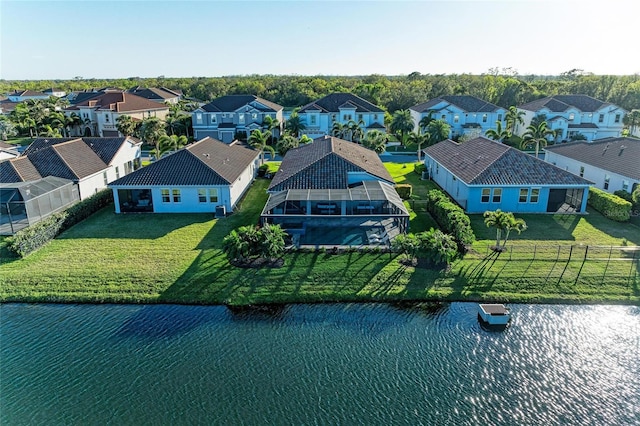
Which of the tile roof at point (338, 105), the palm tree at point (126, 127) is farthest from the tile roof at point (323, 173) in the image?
the palm tree at point (126, 127)

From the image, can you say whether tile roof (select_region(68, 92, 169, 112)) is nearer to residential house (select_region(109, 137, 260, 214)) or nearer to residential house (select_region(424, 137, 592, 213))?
residential house (select_region(109, 137, 260, 214))

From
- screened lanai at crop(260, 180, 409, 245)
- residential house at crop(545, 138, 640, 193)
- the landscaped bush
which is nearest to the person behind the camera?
screened lanai at crop(260, 180, 409, 245)

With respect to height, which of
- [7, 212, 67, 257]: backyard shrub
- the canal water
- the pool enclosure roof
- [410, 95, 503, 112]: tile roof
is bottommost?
the canal water

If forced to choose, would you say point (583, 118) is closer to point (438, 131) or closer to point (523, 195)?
point (438, 131)

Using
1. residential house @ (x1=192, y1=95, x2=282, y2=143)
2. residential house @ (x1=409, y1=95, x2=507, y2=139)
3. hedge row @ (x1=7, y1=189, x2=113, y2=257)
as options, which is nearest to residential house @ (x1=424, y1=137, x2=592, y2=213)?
hedge row @ (x1=7, y1=189, x2=113, y2=257)

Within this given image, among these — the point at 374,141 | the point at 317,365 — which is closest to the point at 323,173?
the point at 317,365

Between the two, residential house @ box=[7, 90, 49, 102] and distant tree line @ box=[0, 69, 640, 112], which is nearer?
distant tree line @ box=[0, 69, 640, 112]

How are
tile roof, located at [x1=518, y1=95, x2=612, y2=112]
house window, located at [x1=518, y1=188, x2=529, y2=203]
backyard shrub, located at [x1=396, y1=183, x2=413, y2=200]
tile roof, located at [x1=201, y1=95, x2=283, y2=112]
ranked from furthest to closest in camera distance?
tile roof, located at [x1=201, y1=95, x2=283, y2=112] < tile roof, located at [x1=518, y1=95, x2=612, y2=112] < backyard shrub, located at [x1=396, y1=183, x2=413, y2=200] < house window, located at [x1=518, y1=188, x2=529, y2=203]

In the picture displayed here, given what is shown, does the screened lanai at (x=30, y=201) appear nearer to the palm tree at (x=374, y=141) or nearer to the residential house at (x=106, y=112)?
the palm tree at (x=374, y=141)
